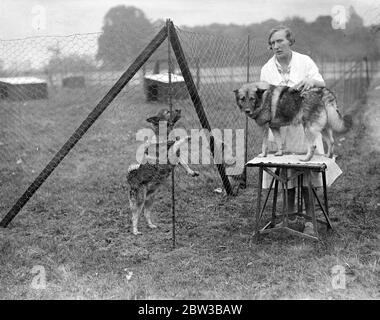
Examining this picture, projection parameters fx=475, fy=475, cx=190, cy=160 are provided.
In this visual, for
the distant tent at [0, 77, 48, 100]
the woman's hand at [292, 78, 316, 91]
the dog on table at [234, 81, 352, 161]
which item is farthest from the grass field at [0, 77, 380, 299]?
the distant tent at [0, 77, 48, 100]

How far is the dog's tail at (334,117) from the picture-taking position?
16.4ft

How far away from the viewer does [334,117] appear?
16.5 ft

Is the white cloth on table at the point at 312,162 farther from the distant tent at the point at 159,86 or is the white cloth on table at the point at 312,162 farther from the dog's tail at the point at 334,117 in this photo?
the distant tent at the point at 159,86

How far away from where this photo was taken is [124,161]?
375 inches

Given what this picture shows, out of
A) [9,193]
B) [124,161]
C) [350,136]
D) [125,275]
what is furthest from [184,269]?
[350,136]

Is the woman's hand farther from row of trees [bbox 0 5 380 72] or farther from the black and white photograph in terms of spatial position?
row of trees [bbox 0 5 380 72]

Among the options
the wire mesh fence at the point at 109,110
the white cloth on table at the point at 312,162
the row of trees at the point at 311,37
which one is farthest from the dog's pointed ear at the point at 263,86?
the row of trees at the point at 311,37

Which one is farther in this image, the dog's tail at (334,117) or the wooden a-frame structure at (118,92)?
the wooden a-frame structure at (118,92)

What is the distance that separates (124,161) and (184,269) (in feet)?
16.3

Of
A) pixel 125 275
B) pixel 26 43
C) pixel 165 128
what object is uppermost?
pixel 26 43

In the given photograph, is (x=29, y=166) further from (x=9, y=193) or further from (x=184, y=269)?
(x=184, y=269)

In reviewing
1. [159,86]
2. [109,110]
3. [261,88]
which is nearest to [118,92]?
[261,88]

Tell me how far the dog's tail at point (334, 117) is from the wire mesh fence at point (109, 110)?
1660 mm

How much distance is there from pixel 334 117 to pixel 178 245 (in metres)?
2.25
